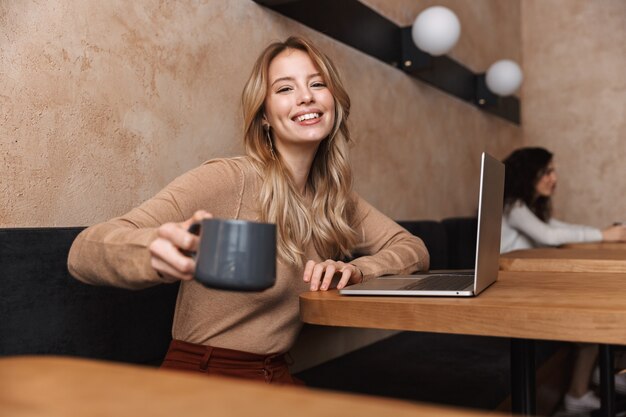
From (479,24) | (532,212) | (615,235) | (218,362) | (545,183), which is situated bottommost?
(218,362)

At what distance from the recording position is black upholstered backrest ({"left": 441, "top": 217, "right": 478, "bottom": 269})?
2.99 metres

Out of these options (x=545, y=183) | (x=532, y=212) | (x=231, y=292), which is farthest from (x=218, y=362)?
(x=545, y=183)

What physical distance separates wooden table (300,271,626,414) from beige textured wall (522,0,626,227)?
12.1ft

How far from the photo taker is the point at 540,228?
316cm

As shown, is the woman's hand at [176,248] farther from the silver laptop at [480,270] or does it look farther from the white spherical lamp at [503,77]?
the white spherical lamp at [503,77]

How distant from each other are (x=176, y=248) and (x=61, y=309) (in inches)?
20.9

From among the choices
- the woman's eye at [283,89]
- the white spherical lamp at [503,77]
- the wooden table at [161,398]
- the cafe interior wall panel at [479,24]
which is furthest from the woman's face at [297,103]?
the white spherical lamp at [503,77]

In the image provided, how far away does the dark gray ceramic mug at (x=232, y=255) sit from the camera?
0.75 m

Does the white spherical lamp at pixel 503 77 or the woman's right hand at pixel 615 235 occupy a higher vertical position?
the white spherical lamp at pixel 503 77

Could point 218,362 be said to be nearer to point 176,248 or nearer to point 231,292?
point 231,292

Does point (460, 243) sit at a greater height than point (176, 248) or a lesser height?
greater

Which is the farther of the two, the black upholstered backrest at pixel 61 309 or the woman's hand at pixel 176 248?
the black upholstered backrest at pixel 61 309

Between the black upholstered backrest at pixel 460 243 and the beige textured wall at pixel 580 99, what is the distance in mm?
1926

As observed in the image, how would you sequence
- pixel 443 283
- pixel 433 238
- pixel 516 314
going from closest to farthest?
pixel 516 314 → pixel 443 283 → pixel 433 238
